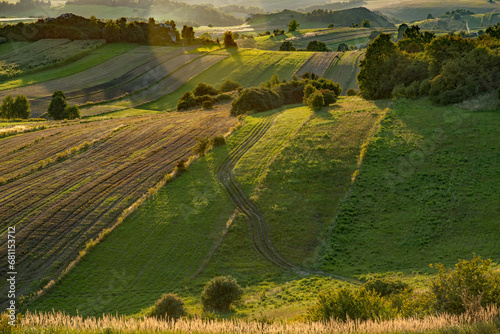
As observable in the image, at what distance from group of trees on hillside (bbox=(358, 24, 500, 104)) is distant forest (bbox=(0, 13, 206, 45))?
9397 cm

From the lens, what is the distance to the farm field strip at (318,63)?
112 metres

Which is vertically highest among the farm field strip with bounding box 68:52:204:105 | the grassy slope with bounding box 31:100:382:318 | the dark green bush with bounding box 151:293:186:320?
the farm field strip with bounding box 68:52:204:105

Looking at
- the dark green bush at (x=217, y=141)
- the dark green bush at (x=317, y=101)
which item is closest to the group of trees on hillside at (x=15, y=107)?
the dark green bush at (x=217, y=141)

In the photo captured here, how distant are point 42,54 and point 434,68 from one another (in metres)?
111

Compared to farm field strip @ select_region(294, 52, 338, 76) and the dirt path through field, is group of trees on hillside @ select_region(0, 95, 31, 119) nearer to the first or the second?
the dirt path through field

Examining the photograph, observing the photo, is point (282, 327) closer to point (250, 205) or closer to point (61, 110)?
point (250, 205)

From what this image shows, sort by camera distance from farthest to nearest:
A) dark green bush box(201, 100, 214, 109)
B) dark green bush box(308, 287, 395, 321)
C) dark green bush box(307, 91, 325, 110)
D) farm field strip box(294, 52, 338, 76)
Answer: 1. farm field strip box(294, 52, 338, 76)
2. dark green bush box(201, 100, 214, 109)
3. dark green bush box(307, 91, 325, 110)
4. dark green bush box(308, 287, 395, 321)

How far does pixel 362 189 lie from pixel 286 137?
14.6m

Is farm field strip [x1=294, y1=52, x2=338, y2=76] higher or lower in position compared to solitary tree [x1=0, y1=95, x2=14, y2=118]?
higher

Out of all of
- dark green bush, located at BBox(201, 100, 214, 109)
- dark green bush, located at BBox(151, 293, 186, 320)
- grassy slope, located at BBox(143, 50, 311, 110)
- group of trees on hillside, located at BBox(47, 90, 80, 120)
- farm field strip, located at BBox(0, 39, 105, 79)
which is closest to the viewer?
dark green bush, located at BBox(151, 293, 186, 320)

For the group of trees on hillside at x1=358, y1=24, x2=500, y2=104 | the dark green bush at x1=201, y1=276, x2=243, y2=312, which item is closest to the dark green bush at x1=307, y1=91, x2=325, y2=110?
the group of trees on hillside at x1=358, y1=24, x2=500, y2=104

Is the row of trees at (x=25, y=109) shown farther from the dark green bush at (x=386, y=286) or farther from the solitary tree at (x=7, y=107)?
the dark green bush at (x=386, y=286)

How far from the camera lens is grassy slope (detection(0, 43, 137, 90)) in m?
106

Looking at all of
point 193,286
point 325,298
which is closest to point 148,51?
point 193,286
